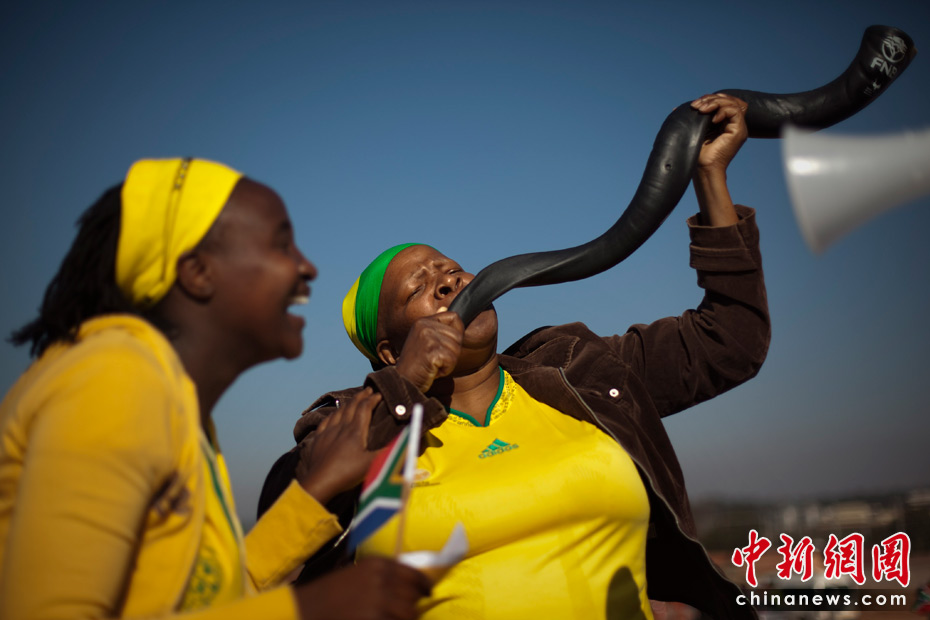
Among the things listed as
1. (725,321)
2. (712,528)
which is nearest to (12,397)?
(725,321)

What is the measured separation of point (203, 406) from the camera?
5.20 feet

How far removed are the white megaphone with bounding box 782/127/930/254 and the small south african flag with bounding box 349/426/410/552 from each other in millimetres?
1155

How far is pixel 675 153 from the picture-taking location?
280 cm

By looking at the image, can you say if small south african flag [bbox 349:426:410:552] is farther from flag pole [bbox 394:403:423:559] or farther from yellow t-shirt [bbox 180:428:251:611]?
yellow t-shirt [bbox 180:428:251:611]

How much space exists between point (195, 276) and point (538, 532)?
54.5 inches

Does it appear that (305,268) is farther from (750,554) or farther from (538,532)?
(750,554)

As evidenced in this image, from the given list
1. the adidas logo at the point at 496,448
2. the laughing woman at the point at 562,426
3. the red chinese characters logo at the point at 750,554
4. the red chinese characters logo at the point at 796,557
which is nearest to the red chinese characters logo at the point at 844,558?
the red chinese characters logo at the point at 796,557

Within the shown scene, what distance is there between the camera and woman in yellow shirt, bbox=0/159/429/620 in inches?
44.3

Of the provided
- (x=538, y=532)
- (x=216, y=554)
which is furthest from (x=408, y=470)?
(x=538, y=532)

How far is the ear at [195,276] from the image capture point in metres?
1.49

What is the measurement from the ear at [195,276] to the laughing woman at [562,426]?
43.2 inches

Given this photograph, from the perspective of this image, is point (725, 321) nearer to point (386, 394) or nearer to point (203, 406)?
point (386, 394)

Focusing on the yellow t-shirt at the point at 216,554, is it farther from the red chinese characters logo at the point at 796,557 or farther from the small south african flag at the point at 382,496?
the red chinese characters logo at the point at 796,557

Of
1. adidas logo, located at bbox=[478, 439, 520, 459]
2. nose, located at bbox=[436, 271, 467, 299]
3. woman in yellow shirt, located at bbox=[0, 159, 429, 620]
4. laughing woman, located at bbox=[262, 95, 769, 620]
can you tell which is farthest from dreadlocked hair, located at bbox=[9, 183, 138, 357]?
nose, located at bbox=[436, 271, 467, 299]
